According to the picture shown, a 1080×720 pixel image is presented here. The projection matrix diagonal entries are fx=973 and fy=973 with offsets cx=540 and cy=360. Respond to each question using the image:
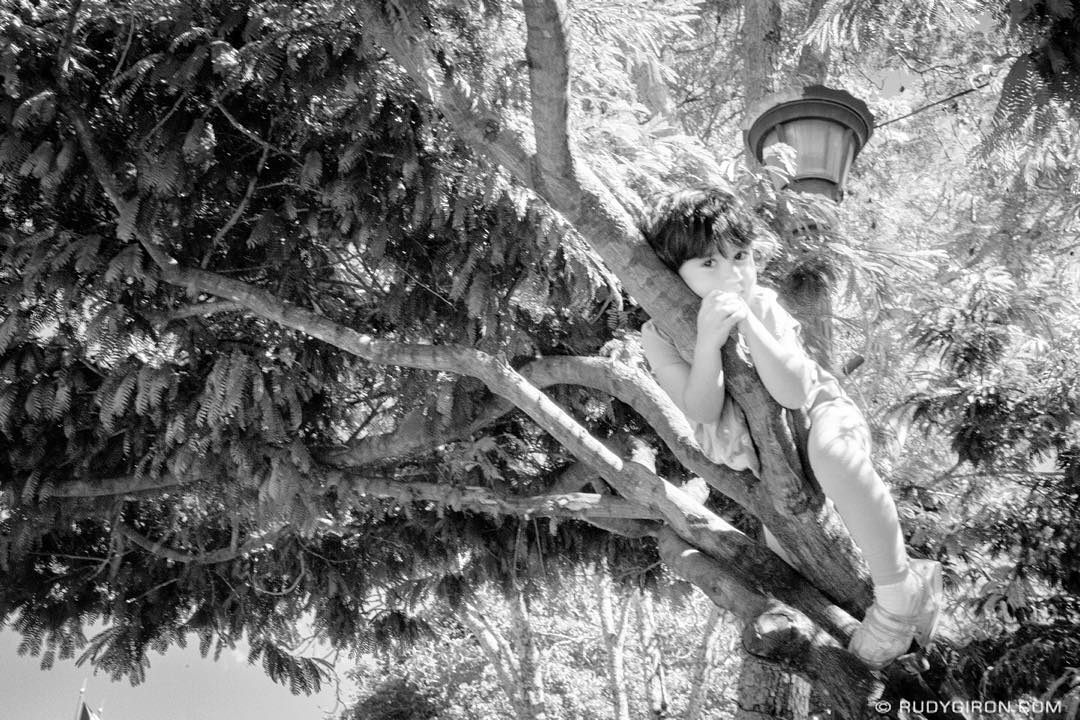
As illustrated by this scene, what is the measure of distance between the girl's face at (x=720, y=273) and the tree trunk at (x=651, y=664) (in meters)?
8.10

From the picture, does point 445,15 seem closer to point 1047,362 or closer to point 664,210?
point 664,210

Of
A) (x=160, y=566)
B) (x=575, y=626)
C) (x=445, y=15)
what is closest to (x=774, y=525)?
(x=445, y=15)

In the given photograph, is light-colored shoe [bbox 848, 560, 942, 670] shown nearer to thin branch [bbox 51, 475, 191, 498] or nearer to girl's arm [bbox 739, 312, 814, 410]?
girl's arm [bbox 739, 312, 814, 410]

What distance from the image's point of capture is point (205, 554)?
567 centimetres

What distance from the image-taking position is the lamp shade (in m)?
3.68

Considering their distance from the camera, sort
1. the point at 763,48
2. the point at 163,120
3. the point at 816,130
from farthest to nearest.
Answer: the point at 763,48 < the point at 163,120 < the point at 816,130

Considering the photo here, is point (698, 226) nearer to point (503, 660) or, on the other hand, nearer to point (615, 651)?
point (615, 651)

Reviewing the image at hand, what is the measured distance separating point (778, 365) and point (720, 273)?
0.34 meters

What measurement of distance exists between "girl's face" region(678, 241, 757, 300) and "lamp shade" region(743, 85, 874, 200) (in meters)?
1.02

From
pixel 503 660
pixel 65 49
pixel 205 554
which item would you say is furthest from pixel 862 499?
pixel 503 660

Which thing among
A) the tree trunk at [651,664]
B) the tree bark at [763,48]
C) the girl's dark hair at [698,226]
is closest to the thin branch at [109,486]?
the girl's dark hair at [698,226]

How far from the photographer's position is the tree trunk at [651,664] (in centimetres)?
1072

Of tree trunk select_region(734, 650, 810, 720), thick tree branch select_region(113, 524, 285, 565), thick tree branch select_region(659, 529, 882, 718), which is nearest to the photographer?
thick tree branch select_region(659, 529, 882, 718)

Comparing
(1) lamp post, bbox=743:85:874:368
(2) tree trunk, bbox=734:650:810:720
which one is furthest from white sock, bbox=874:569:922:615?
(2) tree trunk, bbox=734:650:810:720
